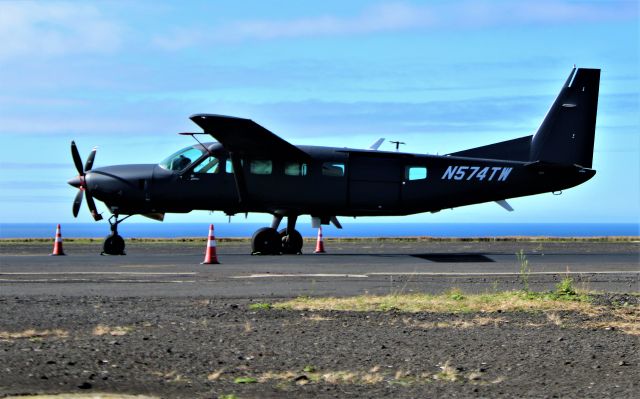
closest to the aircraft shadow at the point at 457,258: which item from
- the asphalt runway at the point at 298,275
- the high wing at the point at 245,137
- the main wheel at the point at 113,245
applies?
the asphalt runway at the point at 298,275

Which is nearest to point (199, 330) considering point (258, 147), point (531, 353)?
point (531, 353)

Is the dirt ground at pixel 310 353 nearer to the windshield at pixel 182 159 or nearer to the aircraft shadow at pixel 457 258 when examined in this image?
the aircraft shadow at pixel 457 258

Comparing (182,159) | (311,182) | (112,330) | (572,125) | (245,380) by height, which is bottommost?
(245,380)

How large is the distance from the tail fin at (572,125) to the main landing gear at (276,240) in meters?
7.08

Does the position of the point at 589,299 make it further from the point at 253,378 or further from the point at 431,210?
the point at 431,210

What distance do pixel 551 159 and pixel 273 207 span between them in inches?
312

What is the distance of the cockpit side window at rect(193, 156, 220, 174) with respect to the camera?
23656 millimetres

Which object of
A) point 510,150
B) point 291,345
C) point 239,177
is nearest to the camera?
point 291,345

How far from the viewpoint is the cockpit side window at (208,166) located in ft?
77.6

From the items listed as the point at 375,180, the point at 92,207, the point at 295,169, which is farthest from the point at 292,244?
the point at 92,207

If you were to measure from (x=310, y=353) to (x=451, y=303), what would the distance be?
406 cm

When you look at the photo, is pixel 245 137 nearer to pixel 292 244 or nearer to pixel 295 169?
pixel 295 169

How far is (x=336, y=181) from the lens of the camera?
2378 centimetres

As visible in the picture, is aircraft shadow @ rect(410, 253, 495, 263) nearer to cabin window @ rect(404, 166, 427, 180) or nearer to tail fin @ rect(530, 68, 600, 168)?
cabin window @ rect(404, 166, 427, 180)
